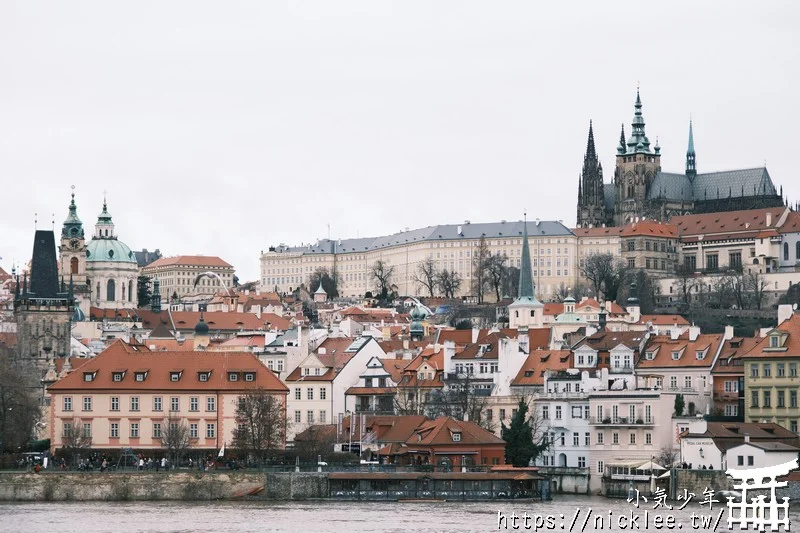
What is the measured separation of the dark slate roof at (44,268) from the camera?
12855 cm

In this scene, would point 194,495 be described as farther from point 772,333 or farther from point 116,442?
point 772,333

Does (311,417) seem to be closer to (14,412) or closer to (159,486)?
(14,412)

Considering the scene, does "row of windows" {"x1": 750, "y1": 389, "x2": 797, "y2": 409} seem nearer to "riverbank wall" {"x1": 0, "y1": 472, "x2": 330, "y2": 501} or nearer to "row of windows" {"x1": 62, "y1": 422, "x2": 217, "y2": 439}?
"riverbank wall" {"x1": 0, "y1": 472, "x2": 330, "y2": 501}

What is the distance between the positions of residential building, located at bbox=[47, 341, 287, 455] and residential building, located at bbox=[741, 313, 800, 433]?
20.2 metres

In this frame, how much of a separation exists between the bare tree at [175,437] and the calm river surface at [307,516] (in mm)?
9753

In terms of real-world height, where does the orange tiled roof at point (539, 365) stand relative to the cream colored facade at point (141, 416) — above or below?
above

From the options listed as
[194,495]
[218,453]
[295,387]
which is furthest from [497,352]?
[194,495]

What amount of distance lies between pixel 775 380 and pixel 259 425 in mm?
21960

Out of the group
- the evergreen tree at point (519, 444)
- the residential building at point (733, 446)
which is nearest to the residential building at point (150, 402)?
the evergreen tree at point (519, 444)

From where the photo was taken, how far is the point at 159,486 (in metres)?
82.7

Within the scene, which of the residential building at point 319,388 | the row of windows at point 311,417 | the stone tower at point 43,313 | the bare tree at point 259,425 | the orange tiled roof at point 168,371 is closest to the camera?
the bare tree at point 259,425

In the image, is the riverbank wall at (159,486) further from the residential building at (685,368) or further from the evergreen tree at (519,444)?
the residential building at (685,368)

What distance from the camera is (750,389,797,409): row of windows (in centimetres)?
9212

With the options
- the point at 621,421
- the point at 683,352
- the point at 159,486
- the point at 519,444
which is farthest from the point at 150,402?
the point at 683,352
